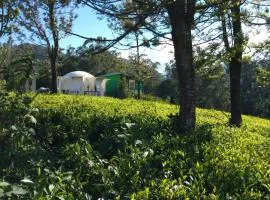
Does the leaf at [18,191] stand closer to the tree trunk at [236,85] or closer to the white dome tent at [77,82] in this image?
the tree trunk at [236,85]

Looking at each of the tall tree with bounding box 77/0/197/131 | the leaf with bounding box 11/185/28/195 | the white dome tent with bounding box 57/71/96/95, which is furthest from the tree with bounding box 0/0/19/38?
the white dome tent with bounding box 57/71/96/95

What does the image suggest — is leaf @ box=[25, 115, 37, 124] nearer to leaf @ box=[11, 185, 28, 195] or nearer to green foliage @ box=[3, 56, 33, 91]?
green foliage @ box=[3, 56, 33, 91]

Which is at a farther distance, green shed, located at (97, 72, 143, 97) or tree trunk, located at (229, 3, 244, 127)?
green shed, located at (97, 72, 143, 97)

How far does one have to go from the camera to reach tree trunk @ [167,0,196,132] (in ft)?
21.2

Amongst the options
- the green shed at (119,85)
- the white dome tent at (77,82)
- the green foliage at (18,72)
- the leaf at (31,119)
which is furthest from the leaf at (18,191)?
the white dome tent at (77,82)

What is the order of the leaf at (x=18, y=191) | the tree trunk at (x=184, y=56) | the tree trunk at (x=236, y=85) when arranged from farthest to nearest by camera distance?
the tree trunk at (x=236, y=85)
the tree trunk at (x=184, y=56)
the leaf at (x=18, y=191)

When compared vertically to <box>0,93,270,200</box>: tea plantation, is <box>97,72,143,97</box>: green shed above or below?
above

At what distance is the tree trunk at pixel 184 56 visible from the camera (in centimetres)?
647

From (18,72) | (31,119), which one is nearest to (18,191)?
(31,119)

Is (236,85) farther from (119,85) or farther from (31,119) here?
(119,85)

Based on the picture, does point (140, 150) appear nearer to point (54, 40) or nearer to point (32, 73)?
point (32, 73)

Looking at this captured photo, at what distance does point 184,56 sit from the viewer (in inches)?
257

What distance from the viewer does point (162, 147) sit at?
4613 millimetres

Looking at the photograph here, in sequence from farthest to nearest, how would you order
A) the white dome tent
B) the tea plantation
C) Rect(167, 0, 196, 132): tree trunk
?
the white dome tent < Rect(167, 0, 196, 132): tree trunk < the tea plantation
